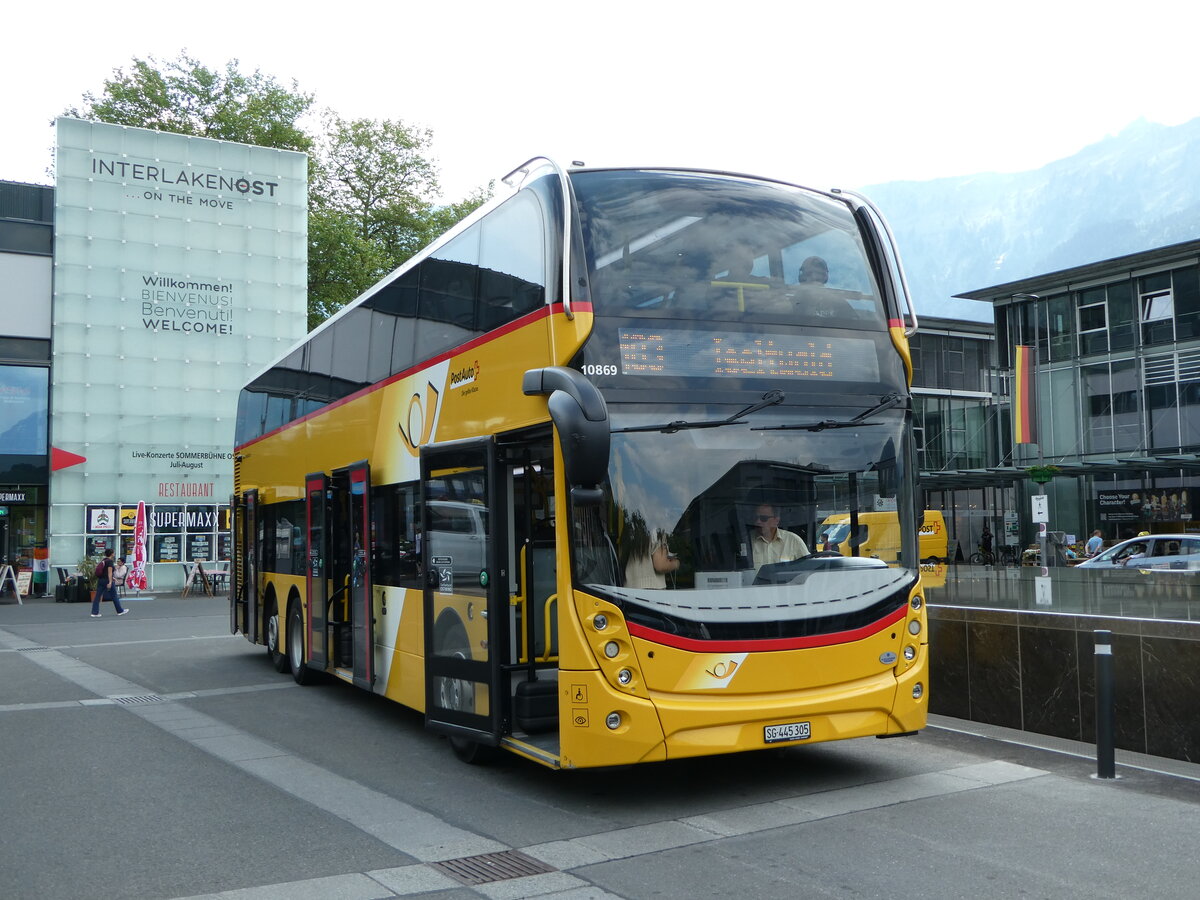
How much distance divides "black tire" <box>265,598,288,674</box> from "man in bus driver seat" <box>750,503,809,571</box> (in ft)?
29.5

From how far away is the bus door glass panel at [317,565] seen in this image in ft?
40.0

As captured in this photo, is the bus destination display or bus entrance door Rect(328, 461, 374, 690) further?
bus entrance door Rect(328, 461, 374, 690)

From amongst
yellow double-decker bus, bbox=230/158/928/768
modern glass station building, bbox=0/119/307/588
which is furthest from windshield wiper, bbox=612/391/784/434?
modern glass station building, bbox=0/119/307/588

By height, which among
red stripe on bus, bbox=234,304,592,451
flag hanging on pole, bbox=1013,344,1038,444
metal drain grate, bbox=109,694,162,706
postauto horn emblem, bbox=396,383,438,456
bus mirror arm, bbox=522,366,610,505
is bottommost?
metal drain grate, bbox=109,694,162,706

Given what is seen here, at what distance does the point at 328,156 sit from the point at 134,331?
17391mm

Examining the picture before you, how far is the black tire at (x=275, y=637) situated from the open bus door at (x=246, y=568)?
629 mm

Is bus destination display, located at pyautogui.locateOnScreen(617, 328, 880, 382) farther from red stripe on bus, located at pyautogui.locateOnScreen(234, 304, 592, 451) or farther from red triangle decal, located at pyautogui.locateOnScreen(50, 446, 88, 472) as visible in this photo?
red triangle decal, located at pyautogui.locateOnScreen(50, 446, 88, 472)

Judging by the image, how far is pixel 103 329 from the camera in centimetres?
3491

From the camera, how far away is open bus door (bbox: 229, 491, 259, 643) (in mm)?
16141

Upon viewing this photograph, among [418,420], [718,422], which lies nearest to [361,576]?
[418,420]

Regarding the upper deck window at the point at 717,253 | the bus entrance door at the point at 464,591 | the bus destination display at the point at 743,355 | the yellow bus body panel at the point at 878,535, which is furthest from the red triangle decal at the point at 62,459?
the yellow bus body panel at the point at 878,535

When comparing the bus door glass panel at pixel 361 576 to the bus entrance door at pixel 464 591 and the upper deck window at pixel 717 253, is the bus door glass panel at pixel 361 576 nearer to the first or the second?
the bus entrance door at pixel 464 591

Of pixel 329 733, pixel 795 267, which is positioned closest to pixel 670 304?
pixel 795 267

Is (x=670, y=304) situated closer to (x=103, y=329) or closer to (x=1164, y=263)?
(x=103, y=329)
